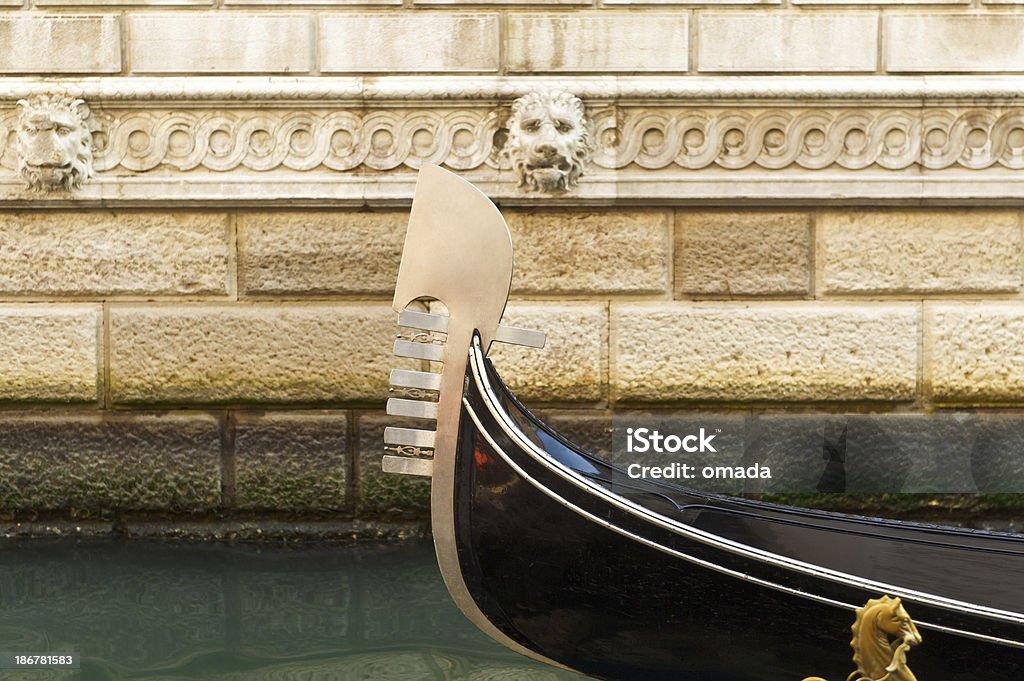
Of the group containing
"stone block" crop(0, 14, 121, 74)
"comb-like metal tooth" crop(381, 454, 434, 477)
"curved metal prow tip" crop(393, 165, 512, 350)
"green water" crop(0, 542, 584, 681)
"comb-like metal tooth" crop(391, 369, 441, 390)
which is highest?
"stone block" crop(0, 14, 121, 74)

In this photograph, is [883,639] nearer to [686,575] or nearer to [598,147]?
[686,575]

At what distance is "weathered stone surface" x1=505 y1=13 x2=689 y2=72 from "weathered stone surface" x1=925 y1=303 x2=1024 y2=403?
56.7 inches

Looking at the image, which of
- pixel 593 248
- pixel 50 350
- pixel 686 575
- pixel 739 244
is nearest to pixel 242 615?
pixel 50 350

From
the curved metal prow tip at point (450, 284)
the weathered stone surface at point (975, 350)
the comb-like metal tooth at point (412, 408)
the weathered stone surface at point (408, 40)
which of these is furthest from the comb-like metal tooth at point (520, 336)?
the weathered stone surface at point (975, 350)

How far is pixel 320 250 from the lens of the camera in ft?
12.8

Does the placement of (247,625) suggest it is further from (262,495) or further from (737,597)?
(737,597)

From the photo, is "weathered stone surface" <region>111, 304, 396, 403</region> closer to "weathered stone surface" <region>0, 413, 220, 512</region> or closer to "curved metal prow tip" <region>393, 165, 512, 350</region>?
"weathered stone surface" <region>0, 413, 220, 512</region>

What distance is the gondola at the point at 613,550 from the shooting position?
6.39ft

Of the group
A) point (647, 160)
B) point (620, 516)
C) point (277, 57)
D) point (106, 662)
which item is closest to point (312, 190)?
point (277, 57)

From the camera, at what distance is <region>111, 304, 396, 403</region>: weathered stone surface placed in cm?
388

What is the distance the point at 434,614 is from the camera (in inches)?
125

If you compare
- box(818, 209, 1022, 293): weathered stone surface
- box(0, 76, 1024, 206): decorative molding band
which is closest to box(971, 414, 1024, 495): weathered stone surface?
box(818, 209, 1022, 293): weathered stone surface

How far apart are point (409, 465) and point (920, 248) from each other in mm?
2607

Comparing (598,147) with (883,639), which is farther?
(598,147)
